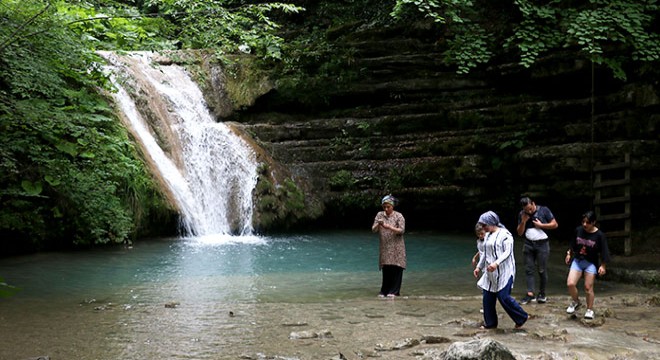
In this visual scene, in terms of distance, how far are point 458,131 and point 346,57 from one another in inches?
185

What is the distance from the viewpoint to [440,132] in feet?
63.6

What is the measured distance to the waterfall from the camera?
15.8 m

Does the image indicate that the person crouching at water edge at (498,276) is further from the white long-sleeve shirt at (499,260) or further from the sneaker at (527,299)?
the sneaker at (527,299)

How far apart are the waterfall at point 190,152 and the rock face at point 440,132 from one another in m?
1.62

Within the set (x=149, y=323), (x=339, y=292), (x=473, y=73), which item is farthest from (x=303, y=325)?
(x=473, y=73)

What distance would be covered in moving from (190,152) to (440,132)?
798 centimetres

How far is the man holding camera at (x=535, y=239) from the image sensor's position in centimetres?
876

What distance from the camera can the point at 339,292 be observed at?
9.62 m

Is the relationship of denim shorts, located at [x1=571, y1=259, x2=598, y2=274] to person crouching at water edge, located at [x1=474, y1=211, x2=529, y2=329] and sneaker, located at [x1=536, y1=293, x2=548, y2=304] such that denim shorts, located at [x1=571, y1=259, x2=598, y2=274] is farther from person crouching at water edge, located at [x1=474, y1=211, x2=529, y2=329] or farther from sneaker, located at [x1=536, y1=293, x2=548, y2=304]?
person crouching at water edge, located at [x1=474, y1=211, x2=529, y2=329]

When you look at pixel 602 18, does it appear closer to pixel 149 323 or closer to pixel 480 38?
pixel 480 38

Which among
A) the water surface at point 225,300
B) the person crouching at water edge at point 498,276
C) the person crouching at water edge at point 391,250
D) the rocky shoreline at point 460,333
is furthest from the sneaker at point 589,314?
the person crouching at water edge at point 391,250

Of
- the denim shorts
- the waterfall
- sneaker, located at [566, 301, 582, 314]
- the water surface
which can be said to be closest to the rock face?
the waterfall

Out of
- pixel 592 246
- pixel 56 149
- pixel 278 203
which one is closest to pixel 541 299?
pixel 592 246

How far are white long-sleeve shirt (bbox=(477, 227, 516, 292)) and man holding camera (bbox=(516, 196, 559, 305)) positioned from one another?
6.76 feet
